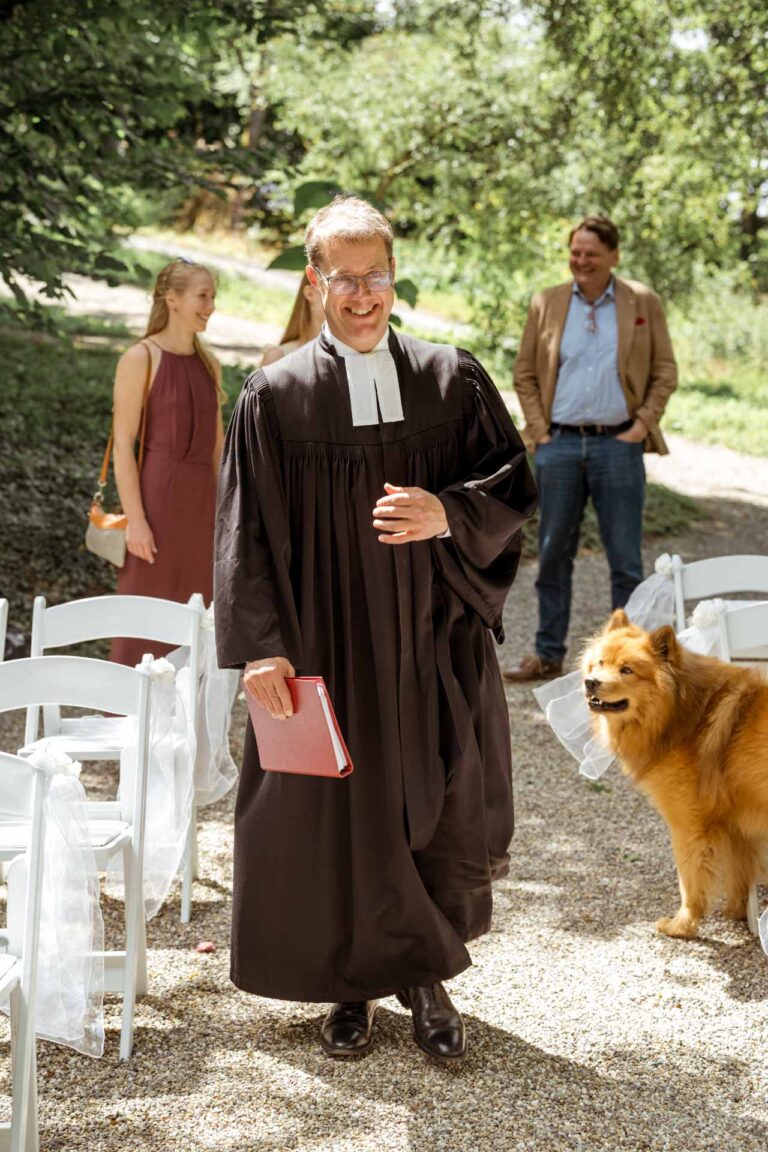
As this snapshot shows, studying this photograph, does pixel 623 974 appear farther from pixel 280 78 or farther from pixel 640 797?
pixel 280 78

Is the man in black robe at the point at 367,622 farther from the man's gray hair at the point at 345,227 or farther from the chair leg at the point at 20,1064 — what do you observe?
the chair leg at the point at 20,1064

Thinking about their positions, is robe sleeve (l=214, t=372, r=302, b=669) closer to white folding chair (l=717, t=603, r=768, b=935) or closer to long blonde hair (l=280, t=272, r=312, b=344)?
white folding chair (l=717, t=603, r=768, b=935)

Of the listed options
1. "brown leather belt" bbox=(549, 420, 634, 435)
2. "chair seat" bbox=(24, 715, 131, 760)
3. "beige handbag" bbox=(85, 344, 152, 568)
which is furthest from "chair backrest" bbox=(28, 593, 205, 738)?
"brown leather belt" bbox=(549, 420, 634, 435)

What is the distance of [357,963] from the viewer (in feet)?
11.6

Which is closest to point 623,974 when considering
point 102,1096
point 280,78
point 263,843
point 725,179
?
point 263,843

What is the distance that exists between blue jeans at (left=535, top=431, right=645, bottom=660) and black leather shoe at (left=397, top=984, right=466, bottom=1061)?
13.5 feet

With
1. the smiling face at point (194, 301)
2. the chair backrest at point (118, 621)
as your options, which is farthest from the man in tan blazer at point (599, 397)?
the chair backrest at point (118, 621)

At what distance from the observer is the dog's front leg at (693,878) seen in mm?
4418

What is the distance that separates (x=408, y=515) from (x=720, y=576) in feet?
7.88

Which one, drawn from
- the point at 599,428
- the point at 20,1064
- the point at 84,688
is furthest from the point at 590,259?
the point at 20,1064

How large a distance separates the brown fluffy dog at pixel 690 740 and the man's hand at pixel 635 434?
302 cm

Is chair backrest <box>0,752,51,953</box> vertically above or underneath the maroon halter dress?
underneath

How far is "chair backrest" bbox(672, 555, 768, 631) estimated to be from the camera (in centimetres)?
514

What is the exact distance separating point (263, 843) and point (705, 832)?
1.66 metres
